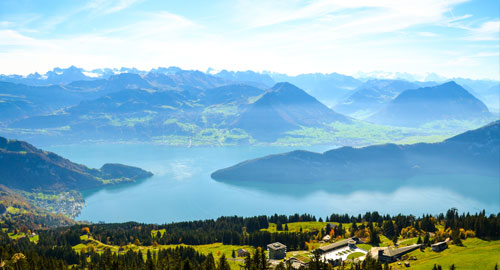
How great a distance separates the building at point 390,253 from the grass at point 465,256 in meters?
1.14

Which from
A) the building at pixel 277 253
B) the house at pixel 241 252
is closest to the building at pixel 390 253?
the building at pixel 277 253

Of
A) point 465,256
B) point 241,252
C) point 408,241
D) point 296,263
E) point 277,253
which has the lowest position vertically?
point 241,252

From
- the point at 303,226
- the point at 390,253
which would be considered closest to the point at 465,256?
the point at 390,253

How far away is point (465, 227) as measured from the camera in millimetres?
76562

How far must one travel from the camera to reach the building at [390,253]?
65.5 meters

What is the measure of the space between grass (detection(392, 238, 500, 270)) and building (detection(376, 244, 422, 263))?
3.73 ft

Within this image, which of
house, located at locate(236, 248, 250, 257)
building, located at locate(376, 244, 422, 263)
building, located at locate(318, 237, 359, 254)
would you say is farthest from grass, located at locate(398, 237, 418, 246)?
house, located at locate(236, 248, 250, 257)

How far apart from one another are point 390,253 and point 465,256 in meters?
11.3

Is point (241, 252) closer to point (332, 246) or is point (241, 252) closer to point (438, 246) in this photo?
point (332, 246)

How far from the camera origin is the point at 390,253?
217ft

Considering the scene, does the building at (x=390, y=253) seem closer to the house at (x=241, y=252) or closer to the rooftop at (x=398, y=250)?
the rooftop at (x=398, y=250)

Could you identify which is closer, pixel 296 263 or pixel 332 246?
pixel 296 263

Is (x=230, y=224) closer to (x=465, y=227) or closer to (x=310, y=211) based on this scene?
(x=465, y=227)

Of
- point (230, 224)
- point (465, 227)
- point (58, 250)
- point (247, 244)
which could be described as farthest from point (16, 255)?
point (465, 227)
